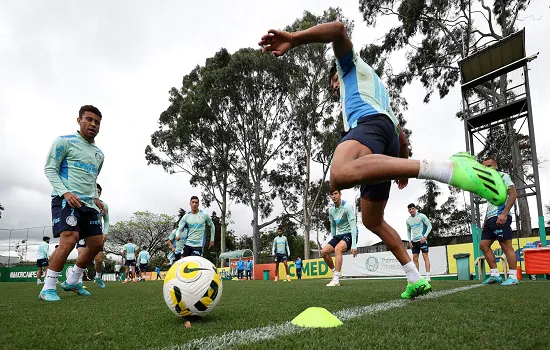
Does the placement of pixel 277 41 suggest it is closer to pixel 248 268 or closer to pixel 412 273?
pixel 412 273

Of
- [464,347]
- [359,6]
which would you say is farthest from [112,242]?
[464,347]

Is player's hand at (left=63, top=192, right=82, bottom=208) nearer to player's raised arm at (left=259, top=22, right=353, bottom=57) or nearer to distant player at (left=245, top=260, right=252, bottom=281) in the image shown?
player's raised arm at (left=259, top=22, right=353, bottom=57)

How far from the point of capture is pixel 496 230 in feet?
22.4

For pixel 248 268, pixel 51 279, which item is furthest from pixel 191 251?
pixel 248 268

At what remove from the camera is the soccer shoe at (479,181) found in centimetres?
221

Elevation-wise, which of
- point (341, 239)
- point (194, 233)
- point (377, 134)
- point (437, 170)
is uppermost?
point (377, 134)

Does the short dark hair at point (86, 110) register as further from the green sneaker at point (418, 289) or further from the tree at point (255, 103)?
the tree at point (255, 103)

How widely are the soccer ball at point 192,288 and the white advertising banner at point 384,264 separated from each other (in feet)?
51.6

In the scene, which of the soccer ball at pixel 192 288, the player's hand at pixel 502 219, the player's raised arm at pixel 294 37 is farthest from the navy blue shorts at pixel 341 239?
the player's raised arm at pixel 294 37

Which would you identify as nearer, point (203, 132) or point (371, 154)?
point (371, 154)

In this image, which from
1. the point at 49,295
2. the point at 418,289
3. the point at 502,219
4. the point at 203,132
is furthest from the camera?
the point at 203,132

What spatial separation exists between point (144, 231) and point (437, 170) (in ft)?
189

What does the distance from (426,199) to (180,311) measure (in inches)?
1463

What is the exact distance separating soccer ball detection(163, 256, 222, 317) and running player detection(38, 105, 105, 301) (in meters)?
2.36
